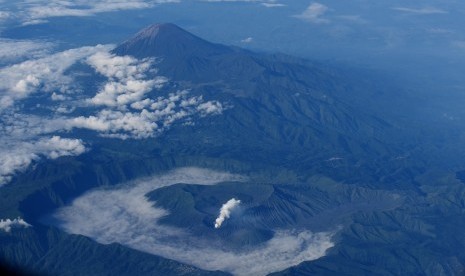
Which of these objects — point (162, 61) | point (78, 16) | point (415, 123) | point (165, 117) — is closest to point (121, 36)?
point (78, 16)

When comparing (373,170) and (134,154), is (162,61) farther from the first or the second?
(373,170)

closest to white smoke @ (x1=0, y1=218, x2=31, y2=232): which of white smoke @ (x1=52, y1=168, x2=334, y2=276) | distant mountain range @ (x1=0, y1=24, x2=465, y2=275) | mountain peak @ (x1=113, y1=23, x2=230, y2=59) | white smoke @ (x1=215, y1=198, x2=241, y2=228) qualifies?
distant mountain range @ (x1=0, y1=24, x2=465, y2=275)

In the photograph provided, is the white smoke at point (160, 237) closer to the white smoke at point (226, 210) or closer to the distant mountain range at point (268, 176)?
the distant mountain range at point (268, 176)

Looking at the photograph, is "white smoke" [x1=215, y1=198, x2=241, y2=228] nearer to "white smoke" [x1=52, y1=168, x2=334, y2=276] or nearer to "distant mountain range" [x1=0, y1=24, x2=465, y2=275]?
"distant mountain range" [x1=0, y1=24, x2=465, y2=275]

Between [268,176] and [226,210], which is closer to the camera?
[226,210]

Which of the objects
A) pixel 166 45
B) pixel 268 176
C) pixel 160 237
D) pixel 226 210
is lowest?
pixel 268 176

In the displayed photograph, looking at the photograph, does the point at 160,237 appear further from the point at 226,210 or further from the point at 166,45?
the point at 166,45

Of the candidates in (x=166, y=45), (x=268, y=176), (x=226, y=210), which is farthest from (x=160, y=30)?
(x=226, y=210)
